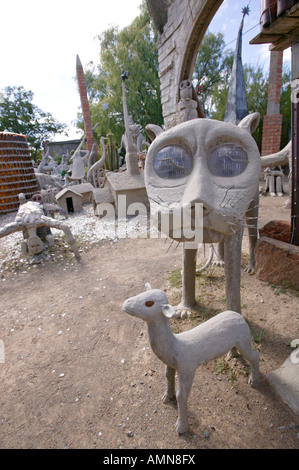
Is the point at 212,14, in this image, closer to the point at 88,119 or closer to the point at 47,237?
the point at 47,237

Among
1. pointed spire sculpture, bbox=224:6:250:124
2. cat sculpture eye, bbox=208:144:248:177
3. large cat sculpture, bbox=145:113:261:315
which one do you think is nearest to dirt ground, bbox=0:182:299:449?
large cat sculpture, bbox=145:113:261:315

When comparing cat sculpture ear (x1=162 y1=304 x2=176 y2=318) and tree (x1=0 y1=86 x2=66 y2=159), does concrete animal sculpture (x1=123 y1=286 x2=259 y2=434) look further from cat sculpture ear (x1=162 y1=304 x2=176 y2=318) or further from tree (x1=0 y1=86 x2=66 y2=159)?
tree (x1=0 y1=86 x2=66 y2=159)

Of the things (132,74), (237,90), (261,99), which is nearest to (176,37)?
(237,90)

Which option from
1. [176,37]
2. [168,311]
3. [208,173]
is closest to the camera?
[168,311]

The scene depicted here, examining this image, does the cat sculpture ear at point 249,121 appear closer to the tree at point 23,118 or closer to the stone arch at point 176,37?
the stone arch at point 176,37

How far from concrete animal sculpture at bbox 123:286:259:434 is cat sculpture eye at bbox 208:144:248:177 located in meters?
0.82

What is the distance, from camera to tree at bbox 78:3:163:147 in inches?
637

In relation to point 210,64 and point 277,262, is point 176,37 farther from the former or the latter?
point 210,64

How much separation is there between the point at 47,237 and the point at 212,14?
4271mm

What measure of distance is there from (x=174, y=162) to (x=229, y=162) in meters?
0.34

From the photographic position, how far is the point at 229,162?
5.12 feet

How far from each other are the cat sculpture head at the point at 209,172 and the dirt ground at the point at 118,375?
1135mm
